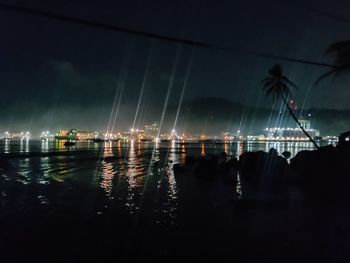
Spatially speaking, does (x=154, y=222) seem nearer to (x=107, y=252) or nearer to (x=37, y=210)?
(x=107, y=252)

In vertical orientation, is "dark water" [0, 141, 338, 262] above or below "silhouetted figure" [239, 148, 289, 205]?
below

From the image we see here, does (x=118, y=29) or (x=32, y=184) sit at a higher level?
(x=118, y=29)

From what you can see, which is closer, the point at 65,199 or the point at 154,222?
the point at 154,222

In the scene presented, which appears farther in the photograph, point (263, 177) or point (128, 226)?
point (263, 177)

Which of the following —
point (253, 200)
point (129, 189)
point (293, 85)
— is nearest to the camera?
point (253, 200)

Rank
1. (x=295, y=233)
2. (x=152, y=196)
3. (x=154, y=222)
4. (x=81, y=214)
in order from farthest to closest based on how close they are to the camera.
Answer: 1. (x=152, y=196)
2. (x=81, y=214)
3. (x=154, y=222)
4. (x=295, y=233)

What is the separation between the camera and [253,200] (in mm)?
15766

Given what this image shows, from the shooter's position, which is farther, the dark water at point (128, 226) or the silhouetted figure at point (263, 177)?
the silhouetted figure at point (263, 177)

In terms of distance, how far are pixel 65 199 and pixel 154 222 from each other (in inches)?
262

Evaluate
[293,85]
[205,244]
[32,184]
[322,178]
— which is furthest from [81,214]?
[293,85]

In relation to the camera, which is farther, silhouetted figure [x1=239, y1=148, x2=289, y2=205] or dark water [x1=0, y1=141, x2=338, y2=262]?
silhouetted figure [x1=239, y1=148, x2=289, y2=205]

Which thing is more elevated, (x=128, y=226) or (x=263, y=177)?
(x=263, y=177)

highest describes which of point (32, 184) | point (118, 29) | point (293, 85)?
point (293, 85)

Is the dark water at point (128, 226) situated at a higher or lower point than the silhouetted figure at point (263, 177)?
lower
